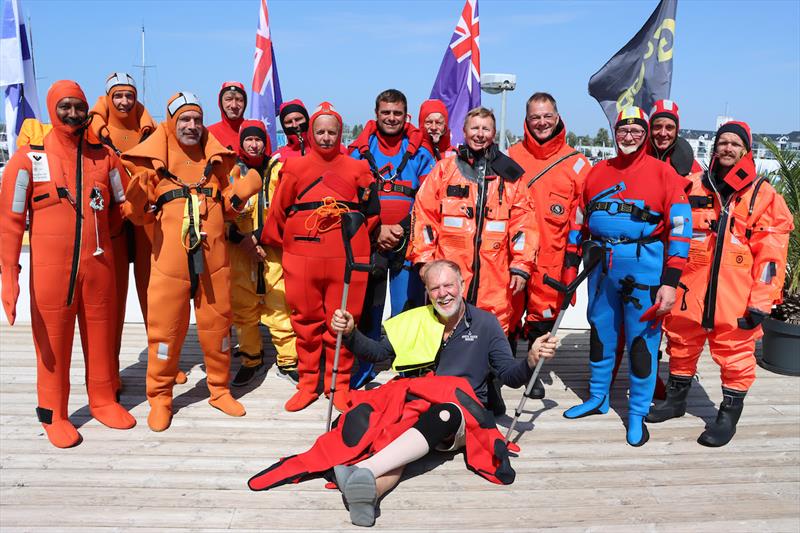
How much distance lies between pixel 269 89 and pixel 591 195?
5.15m

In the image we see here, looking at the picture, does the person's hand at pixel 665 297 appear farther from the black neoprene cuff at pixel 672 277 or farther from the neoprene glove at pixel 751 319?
the neoprene glove at pixel 751 319

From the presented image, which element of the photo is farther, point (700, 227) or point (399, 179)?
point (399, 179)

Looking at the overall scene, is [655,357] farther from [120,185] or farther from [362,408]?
[120,185]

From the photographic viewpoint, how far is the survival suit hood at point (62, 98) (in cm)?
371

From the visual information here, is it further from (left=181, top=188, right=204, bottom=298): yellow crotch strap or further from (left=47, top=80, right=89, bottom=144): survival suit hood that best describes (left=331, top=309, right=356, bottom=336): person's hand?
(left=47, top=80, right=89, bottom=144): survival suit hood

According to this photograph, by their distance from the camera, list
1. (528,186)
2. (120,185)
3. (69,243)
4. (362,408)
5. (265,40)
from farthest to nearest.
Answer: (265,40), (528,186), (120,185), (69,243), (362,408)

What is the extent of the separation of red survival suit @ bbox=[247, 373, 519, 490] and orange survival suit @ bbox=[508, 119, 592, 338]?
1395 mm

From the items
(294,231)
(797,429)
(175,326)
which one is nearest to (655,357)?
(797,429)

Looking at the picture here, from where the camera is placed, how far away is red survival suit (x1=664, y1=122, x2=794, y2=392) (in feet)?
12.9

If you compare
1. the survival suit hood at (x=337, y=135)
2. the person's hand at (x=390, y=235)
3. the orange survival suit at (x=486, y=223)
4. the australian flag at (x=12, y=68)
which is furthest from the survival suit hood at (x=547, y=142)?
the australian flag at (x=12, y=68)

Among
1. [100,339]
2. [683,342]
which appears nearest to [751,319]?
[683,342]

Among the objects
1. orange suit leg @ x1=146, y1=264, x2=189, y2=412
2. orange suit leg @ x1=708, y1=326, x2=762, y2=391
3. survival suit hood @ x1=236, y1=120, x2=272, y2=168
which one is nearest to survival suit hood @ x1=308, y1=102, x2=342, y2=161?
survival suit hood @ x1=236, y1=120, x2=272, y2=168

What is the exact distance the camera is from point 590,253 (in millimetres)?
3500

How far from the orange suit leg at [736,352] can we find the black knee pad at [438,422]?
6.18 ft
